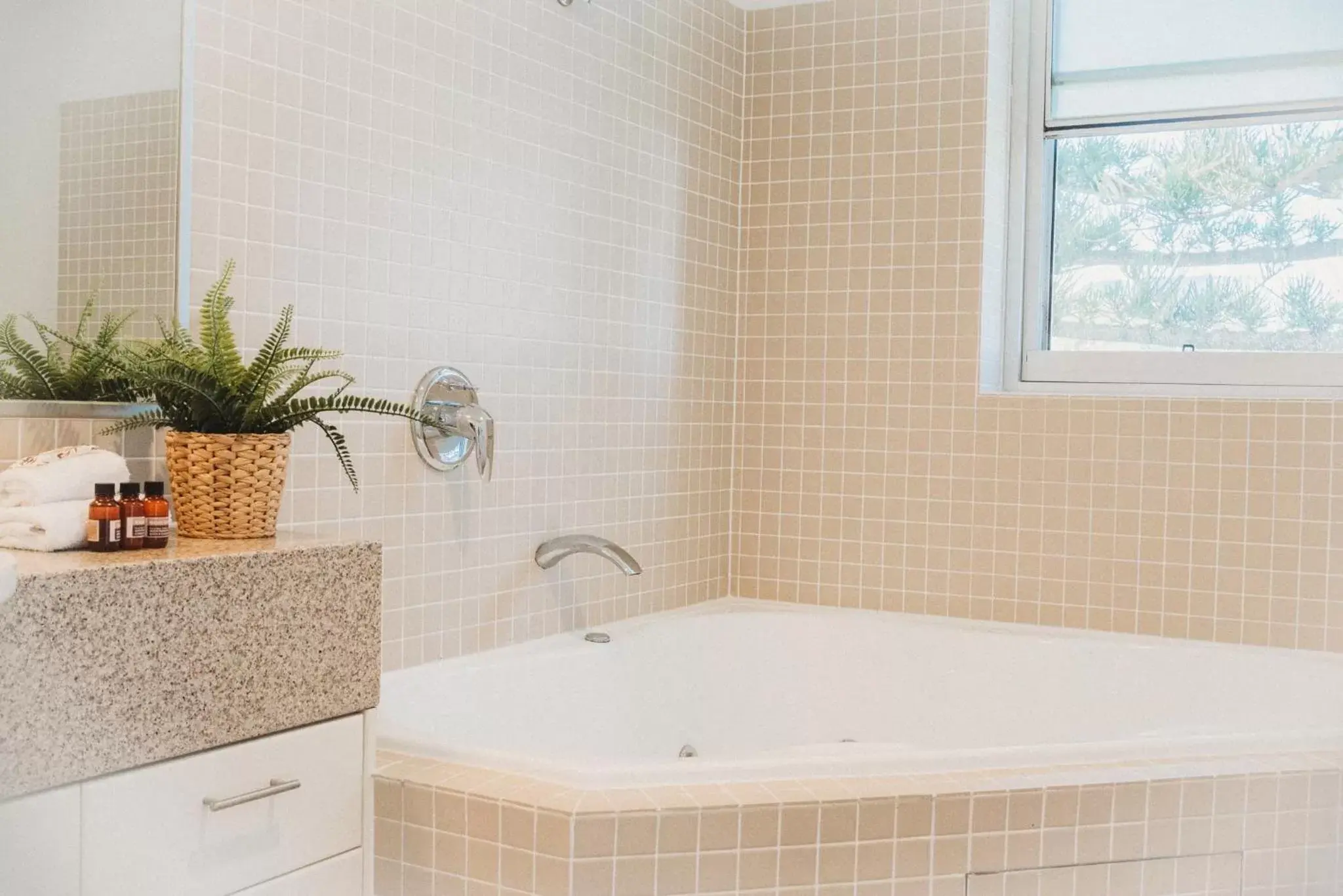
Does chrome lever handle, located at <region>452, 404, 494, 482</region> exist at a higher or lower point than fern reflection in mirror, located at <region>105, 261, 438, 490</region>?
lower

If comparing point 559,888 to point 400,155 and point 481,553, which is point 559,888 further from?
point 400,155

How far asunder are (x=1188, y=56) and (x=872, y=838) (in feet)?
7.11

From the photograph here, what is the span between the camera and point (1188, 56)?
312cm

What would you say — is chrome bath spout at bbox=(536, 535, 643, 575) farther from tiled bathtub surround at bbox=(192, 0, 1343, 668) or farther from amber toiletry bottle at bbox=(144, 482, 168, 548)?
amber toiletry bottle at bbox=(144, 482, 168, 548)

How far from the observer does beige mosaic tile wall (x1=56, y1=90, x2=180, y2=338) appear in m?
1.79

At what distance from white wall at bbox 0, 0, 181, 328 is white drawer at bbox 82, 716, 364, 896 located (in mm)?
639

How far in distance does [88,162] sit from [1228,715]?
93.4 inches

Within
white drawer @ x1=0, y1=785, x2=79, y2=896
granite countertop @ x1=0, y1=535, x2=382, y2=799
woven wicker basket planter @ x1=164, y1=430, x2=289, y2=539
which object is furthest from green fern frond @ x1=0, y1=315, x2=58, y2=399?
white drawer @ x1=0, y1=785, x2=79, y2=896

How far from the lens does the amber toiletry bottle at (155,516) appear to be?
1635mm

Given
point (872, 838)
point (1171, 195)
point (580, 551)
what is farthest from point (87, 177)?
point (1171, 195)

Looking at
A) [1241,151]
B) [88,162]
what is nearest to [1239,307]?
[1241,151]

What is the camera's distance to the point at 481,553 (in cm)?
258

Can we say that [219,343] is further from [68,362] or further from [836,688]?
Answer: [836,688]

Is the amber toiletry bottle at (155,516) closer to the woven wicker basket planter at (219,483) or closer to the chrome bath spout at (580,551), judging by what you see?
the woven wicker basket planter at (219,483)
